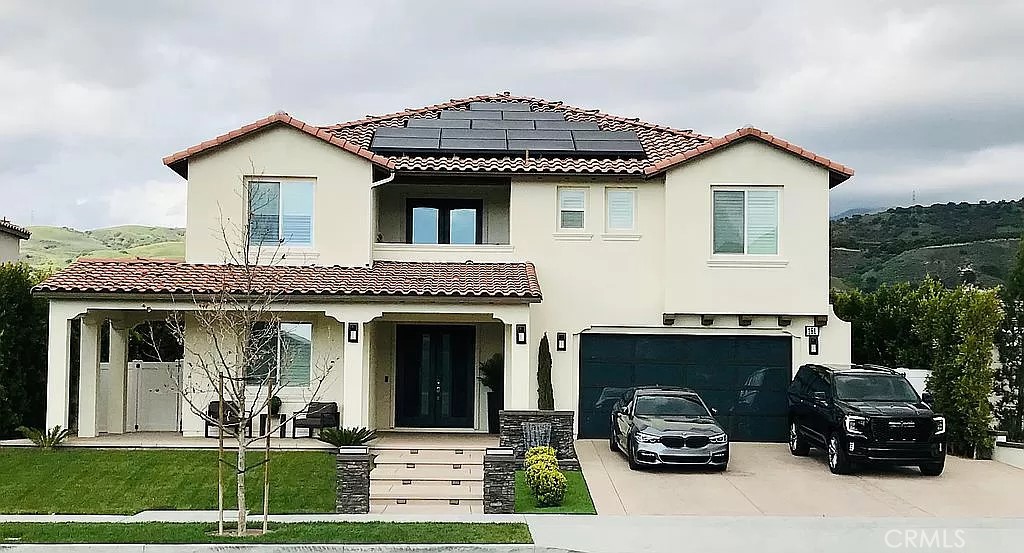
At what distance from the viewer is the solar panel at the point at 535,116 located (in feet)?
79.9

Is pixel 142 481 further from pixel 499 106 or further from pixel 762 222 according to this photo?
pixel 499 106

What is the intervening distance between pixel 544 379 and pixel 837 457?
5938 millimetres

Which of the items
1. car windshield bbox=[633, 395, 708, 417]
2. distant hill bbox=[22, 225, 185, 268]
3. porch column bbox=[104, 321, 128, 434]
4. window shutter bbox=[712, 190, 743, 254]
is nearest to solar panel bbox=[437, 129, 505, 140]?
window shutter bbox=[712, 190, 743, 254]

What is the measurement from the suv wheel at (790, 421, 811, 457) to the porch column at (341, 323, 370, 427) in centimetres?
846

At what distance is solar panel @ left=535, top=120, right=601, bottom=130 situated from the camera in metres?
23.4

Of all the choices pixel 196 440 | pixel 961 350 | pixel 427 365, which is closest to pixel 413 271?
pixel 427 365

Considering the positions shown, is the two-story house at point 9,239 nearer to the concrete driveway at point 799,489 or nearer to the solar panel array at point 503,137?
the solar panel array at point 503,137

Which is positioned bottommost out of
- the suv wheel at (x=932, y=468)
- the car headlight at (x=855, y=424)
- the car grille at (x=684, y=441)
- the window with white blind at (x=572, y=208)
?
the suv wheel at (x=932, y=468)

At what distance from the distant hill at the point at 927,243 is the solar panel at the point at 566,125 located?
21.7 meters

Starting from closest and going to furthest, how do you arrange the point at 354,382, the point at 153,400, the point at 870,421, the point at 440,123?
the point at 870,421
the point at 354,382
the point at 153,400
the point at 440,123

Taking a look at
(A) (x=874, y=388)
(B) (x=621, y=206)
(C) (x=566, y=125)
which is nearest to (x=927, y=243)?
(C) (x=566, y=125)

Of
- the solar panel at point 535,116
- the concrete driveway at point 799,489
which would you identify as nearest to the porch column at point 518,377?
the concrete driveway at point 799,489

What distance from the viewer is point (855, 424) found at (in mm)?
16500

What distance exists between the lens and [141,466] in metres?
16.2
